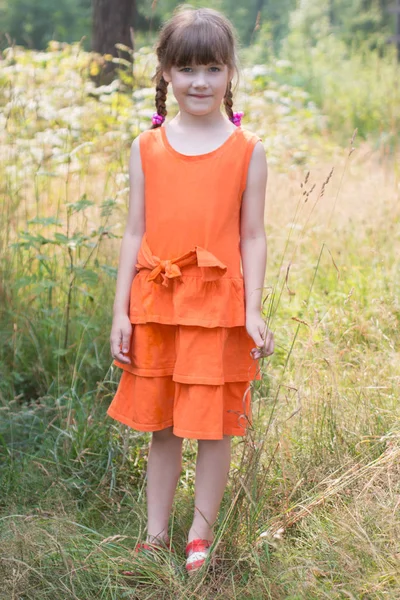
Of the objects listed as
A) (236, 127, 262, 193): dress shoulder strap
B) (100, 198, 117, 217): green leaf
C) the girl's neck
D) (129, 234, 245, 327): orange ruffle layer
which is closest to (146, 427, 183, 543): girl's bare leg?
(129, 234, 245, 327): orange ruffle layer

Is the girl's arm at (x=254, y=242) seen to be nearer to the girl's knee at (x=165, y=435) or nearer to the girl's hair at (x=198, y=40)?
the girl's hair at (x=198, y=40)

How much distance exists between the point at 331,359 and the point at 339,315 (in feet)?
1.76

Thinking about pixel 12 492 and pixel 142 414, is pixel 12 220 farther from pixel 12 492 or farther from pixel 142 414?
pixel 142 414

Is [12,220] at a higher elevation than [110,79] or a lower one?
lower

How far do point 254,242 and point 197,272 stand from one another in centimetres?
19

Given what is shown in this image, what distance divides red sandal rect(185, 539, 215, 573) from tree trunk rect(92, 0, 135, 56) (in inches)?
263

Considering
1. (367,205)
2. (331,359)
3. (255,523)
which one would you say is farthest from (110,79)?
(255,523)

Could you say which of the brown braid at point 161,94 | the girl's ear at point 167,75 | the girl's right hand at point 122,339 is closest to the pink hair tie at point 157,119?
the brown braid at point 161,94

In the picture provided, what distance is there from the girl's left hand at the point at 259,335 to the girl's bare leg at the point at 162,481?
15.0 inches

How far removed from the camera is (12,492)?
2.67m

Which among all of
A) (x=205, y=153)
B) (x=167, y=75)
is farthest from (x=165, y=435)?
(x=167, y=75)

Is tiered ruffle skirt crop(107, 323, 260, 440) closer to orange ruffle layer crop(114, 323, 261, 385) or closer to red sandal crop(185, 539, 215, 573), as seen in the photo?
orange ruffle layer crop(114, 323, 261, 385)

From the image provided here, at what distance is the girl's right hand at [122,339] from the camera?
7.47 feet

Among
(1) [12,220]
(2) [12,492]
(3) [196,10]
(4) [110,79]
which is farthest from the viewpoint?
(4) [110,79]
